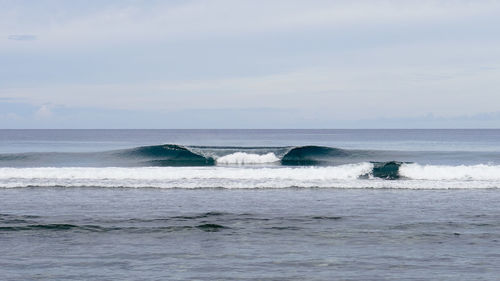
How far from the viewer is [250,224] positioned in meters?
12.9

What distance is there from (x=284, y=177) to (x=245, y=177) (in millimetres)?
1679

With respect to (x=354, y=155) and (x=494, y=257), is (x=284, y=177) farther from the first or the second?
(x=354, y=155)

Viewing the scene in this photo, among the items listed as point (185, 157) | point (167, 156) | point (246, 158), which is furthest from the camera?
point (167, 156)

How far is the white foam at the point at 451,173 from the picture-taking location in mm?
23986

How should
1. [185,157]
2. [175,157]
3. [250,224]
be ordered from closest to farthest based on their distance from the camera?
[250,224] < [185,157] < [175,157]

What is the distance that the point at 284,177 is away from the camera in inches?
915

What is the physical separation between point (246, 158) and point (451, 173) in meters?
17.1

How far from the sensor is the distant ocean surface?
29.9ft

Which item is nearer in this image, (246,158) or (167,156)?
(246,158)

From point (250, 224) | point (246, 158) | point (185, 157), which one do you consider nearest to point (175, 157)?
point (185, 157)

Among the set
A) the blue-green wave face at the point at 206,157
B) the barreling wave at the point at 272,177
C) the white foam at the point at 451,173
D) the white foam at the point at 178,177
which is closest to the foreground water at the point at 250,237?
the barreling wave at the point at 272,177

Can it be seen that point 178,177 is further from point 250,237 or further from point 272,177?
point 250,237

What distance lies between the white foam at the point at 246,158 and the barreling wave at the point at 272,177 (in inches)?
511

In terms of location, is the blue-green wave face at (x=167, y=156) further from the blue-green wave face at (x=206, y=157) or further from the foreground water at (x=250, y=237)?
the foreground water at (x=250, y=237)
